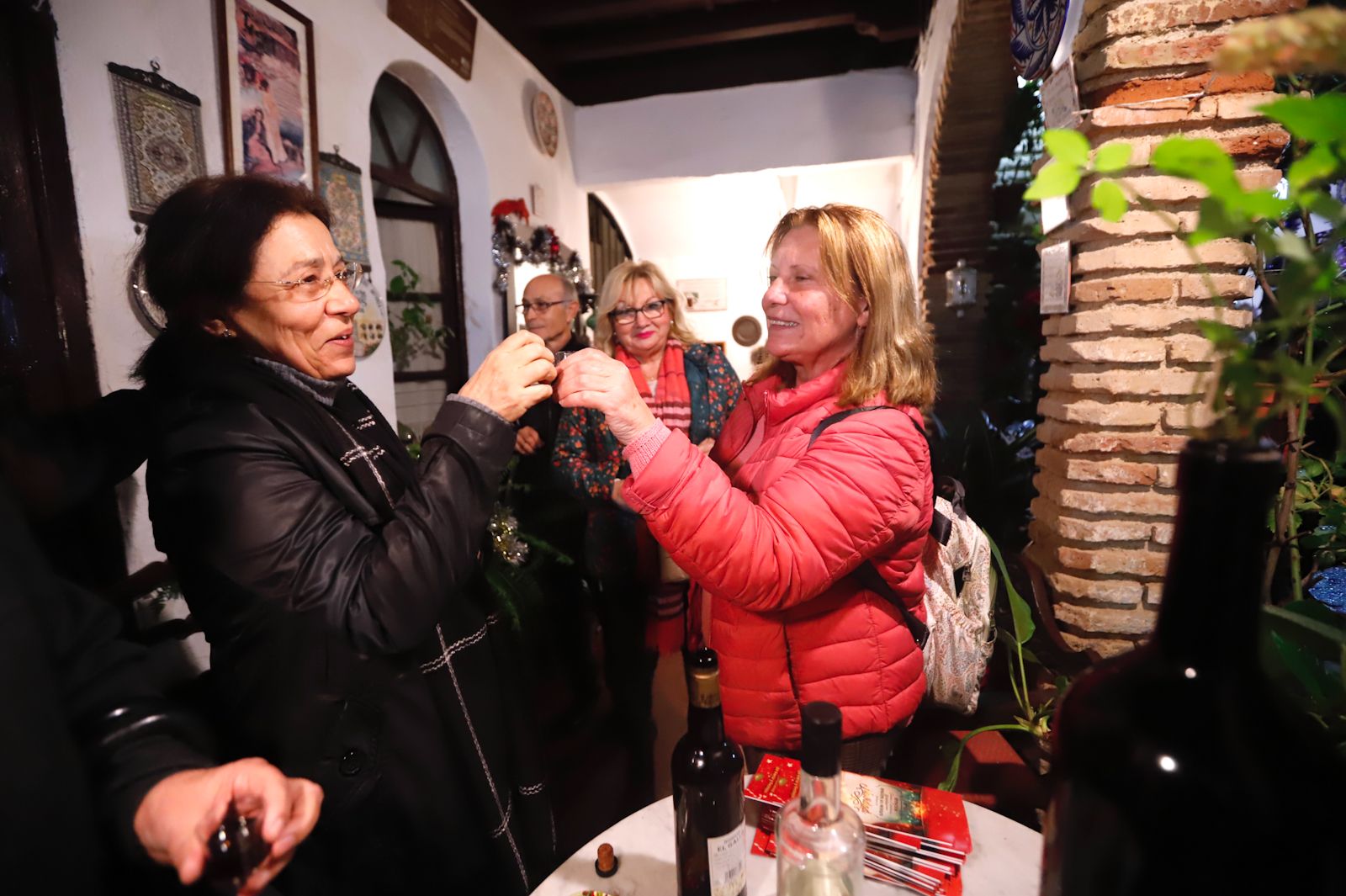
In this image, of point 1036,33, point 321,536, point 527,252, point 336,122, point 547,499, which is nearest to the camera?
point 321,536

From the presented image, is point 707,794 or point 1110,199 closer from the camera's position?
point 1110,199

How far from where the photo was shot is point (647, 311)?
8.31ft

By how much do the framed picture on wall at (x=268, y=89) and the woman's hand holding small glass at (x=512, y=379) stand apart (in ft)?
4.93

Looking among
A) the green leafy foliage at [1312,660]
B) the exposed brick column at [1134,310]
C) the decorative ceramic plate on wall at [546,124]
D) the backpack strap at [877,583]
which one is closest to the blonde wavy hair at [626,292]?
the exposed brick column at [1134,310]

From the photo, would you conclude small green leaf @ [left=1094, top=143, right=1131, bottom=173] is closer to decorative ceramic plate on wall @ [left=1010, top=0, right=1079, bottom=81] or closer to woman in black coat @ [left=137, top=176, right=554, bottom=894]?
woman in black coat @ [left=137, top=176, right=554, bottom=894]

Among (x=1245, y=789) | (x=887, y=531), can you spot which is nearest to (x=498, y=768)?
(x=887, y=531)

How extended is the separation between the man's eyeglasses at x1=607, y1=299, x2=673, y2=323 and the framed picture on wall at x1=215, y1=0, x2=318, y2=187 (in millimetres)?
1306

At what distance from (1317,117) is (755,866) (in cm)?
98

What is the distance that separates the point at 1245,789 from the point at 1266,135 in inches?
78.7

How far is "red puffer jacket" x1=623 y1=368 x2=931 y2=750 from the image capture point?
102cm

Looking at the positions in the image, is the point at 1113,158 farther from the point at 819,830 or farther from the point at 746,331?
the point at 746,331

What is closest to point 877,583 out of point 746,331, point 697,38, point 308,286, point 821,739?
point 821,739

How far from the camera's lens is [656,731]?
102 inches

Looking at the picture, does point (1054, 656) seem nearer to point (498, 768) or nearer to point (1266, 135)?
point (1266, 135)
